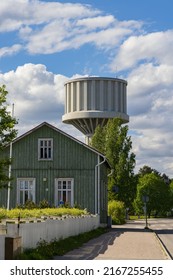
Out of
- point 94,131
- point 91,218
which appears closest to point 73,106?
point 94,131

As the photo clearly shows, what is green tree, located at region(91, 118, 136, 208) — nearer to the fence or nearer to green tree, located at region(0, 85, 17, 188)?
the fence

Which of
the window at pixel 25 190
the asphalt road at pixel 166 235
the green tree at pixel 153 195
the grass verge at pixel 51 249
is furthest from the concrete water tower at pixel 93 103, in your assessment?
the grass verge at pixel 51 249

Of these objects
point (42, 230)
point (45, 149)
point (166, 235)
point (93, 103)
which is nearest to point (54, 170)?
point (45, 149)

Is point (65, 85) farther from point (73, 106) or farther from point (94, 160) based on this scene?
point (94, 160)

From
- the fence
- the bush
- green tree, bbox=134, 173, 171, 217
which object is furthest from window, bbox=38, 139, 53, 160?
green tree, bbox=134, 173, 171, 217

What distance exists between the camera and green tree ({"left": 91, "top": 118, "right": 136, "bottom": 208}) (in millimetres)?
65438

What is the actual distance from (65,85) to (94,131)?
377 inches

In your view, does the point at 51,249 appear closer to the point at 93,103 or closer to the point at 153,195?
the point at 93,103

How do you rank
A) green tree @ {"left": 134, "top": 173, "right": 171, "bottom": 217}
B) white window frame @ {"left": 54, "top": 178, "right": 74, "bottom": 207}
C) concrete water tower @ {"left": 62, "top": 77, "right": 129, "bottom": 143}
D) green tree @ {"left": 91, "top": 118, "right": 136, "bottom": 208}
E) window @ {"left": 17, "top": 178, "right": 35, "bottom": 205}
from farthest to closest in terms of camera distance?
green tree @ {"left": 134, "top": 173, "right": 171, "bottom": 217}
concrete water tower @ {"left": 62, "top": 77, "right": 129, "bottom": 143}
green tree @ {"left": 91, "top": 118, "right": 136, "bottom": 208}
window @ {"left": 17, "top": 178, "right": 35, "bottom": 205}
white window frame @ {"left": 54, "top": 178, "right": 74, "bottom": 207}

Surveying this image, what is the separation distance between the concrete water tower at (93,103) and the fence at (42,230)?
52.1 meters

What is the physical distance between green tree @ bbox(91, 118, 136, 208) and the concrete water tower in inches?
361

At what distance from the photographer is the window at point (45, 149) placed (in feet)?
139

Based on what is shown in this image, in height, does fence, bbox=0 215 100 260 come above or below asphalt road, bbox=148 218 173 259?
above
